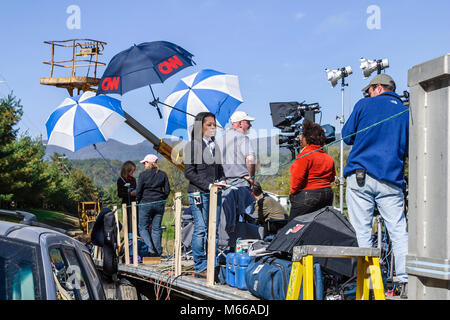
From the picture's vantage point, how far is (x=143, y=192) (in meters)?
8.18

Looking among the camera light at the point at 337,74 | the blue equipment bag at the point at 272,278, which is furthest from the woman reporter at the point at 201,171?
the camera light at the point at 337,74

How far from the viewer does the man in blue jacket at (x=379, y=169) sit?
419 cm

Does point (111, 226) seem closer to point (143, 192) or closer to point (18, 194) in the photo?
point (143, 192)

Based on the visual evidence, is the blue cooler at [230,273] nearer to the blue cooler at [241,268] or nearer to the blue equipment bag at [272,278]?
the blue cooler at [241,268]

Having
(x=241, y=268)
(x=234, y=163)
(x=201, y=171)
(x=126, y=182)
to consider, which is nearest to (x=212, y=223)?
(x=241, y=268)

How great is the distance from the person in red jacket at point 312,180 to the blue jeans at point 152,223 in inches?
129

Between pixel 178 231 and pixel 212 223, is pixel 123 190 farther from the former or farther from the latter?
pixel 212 223

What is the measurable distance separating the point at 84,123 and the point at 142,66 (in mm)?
1219

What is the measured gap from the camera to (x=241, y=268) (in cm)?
485

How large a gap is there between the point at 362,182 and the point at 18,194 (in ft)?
118

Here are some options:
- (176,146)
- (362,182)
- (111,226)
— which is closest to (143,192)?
(111,226)

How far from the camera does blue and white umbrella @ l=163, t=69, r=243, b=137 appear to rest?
28.7 ft

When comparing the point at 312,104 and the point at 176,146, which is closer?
the point at 312,104

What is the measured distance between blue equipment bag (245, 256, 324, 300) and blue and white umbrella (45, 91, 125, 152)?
4.24m
